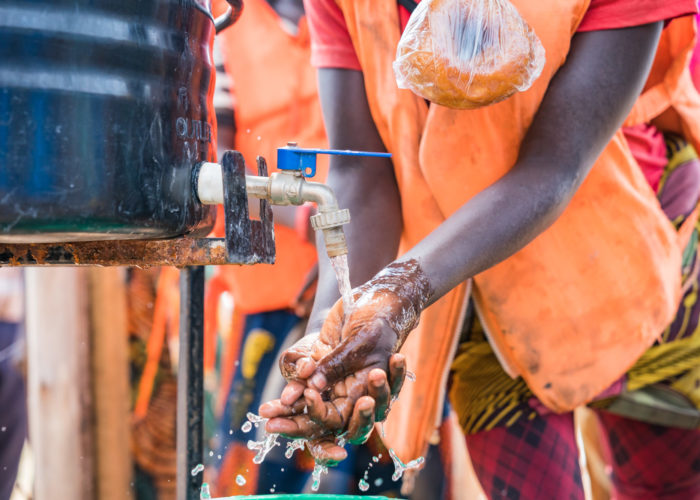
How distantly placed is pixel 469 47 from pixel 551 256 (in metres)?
0.50

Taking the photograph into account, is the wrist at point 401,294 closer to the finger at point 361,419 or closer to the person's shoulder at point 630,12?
the finger at point 361,419

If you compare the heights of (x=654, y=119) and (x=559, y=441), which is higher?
(x=654, y=119)

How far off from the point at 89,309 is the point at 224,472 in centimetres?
76

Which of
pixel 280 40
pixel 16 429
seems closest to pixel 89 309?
pixel 16 429

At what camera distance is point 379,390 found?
0.96 m

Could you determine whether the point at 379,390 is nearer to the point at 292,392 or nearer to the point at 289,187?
the point at 292,392

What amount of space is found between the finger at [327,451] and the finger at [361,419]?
0.02m

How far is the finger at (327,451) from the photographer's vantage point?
3.22 ft

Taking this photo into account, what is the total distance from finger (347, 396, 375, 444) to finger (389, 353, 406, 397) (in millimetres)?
65

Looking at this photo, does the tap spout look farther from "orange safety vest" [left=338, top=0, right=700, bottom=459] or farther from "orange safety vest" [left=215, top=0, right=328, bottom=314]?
"orange safety vest" [left=215, top=0, right=328, bottom=314]

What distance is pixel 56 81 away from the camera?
2.80 ft

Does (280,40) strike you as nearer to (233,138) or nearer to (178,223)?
(233,138)

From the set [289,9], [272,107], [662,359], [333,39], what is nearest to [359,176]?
[333,39]

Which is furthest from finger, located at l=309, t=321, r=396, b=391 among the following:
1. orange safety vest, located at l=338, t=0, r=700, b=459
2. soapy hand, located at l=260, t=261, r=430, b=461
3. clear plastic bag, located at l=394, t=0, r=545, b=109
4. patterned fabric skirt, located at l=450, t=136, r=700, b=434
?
patterned fabric skirt, located at l=450, t=136, r=700, b=434
